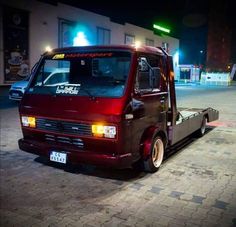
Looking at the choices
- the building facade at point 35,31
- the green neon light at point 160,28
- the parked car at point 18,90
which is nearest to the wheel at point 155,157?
the parked car at point 18,90

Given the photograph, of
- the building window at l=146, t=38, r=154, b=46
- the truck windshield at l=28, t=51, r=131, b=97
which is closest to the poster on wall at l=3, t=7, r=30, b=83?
the truck windshield at l=28, t=51, r=131, b=97

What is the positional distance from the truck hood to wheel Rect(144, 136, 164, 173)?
116 cm

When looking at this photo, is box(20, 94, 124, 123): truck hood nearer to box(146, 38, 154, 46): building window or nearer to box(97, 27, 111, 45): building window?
box(97, 27, 111, 45): building window

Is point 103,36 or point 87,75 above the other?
point 103,36

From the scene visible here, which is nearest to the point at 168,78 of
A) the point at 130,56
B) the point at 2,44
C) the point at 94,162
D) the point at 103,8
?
the point at 130,56

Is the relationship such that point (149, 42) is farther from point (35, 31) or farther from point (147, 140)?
point (147, 140)

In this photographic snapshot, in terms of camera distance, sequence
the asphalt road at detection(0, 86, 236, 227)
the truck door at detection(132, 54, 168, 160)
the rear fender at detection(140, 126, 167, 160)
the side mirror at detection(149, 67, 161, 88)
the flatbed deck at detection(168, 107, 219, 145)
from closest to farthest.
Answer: the asphalt road at detection(0, 86, 236, 227) → the truck door at detection(132, 54, 168, 160) → the side mirror at detection(149, 67, 161, 88) → the rear fender at detection(140, 126, 167, 160) → the flatbed deck at detection(168, 107, 219, 145)

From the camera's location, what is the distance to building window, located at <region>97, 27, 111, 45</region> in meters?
30.1

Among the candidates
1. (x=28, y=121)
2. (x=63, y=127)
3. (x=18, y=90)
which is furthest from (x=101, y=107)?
(x=18, y=90)

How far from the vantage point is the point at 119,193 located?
15.5 ft

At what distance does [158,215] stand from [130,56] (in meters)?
2.34

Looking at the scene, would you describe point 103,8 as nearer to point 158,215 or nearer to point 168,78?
point 168,78

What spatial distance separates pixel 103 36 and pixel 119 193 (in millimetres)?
27388

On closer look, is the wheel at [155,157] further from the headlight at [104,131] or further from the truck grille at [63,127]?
the truck grille at [63,127]
